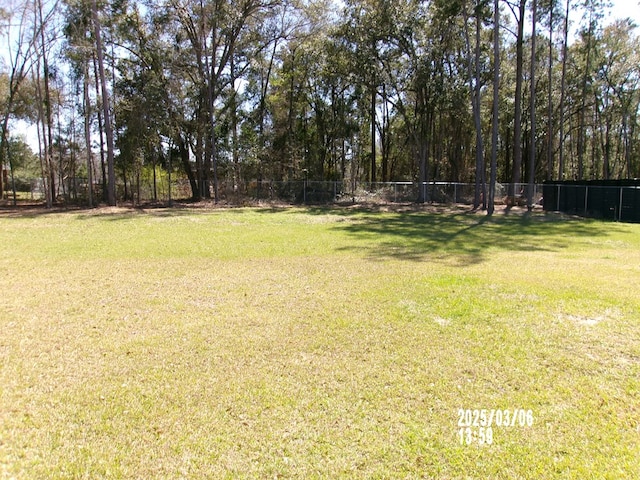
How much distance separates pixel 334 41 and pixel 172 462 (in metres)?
28.7

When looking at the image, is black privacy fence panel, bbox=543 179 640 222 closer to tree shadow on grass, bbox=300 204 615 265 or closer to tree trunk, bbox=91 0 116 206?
tree shadow on grass, bbox=300 204 615 265

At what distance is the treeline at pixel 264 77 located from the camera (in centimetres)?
2397

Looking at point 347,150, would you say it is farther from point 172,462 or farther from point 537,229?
point 172,462

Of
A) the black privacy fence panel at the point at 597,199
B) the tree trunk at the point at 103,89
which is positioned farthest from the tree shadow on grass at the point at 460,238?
the tree trunk at the point at 103,89

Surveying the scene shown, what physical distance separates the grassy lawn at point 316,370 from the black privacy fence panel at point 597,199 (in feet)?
46.3

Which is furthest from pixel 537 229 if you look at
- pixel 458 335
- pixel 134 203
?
pixel 134 203

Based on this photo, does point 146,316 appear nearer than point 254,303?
Yes

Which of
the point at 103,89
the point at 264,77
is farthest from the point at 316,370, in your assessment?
the point at 264,77

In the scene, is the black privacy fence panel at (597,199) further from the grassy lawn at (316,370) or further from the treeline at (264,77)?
the grassy lawn at (316,370)

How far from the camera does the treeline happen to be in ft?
78.6

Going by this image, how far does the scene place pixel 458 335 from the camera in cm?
445
